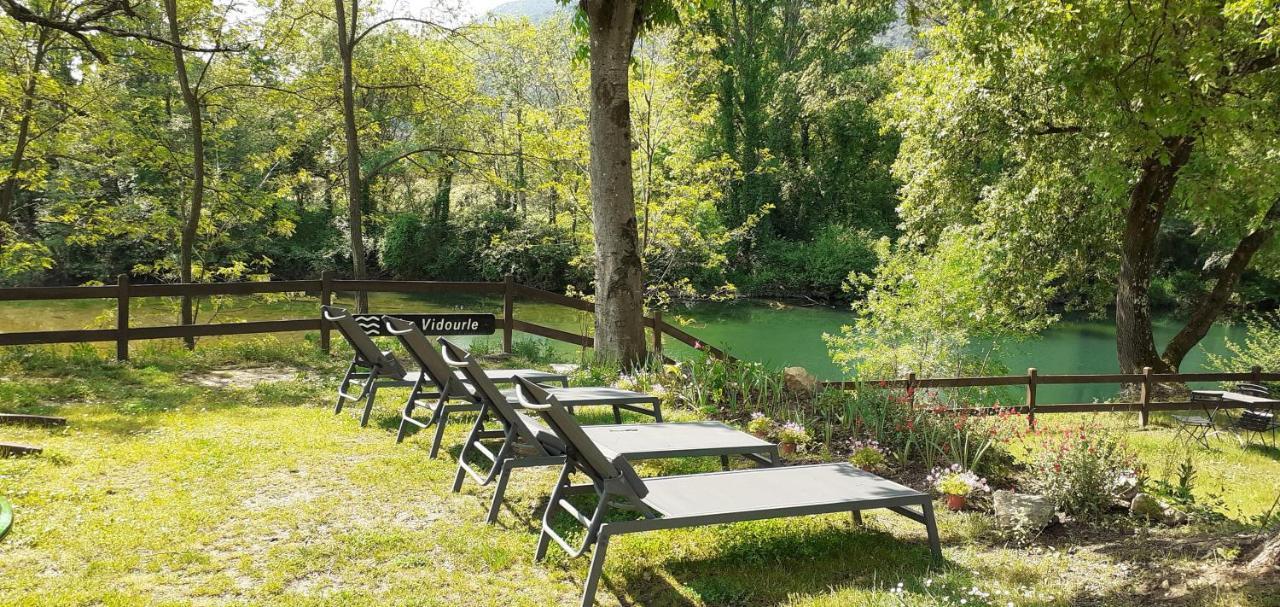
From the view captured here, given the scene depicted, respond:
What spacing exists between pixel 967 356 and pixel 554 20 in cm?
2391

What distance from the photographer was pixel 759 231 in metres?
36.5

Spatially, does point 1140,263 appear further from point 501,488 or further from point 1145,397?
point 501,488

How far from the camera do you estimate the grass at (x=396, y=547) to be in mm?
3490

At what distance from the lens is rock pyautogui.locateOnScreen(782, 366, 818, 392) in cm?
744

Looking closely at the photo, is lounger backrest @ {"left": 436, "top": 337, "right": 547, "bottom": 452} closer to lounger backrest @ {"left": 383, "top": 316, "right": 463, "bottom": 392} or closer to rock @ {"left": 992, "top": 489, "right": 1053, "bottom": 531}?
lounger backrest @ {"left": 383, "top": 316, "right": 463, "bottom": 392}

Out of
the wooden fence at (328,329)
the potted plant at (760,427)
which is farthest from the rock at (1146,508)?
the potted plant at (760,427)

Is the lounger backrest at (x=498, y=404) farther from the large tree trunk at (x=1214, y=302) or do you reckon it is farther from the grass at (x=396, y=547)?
the large tree trunk at (x=1214, y=302)

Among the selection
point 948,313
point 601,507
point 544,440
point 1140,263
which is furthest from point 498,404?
point 1140,263

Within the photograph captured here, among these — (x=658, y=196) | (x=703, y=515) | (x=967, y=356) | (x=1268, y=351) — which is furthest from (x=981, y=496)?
(x=1268, y=351)

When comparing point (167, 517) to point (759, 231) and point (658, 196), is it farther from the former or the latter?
point (759, 231)

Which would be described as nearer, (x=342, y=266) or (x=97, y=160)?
(x=97, y=160)

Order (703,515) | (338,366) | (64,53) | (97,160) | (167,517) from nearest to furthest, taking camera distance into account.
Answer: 1. (703,515)
2. (167,517)
3. (338,366)
4. (97,160)
5. (64,53)

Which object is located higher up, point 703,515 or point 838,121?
point 838,121

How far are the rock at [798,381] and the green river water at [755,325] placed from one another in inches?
430
